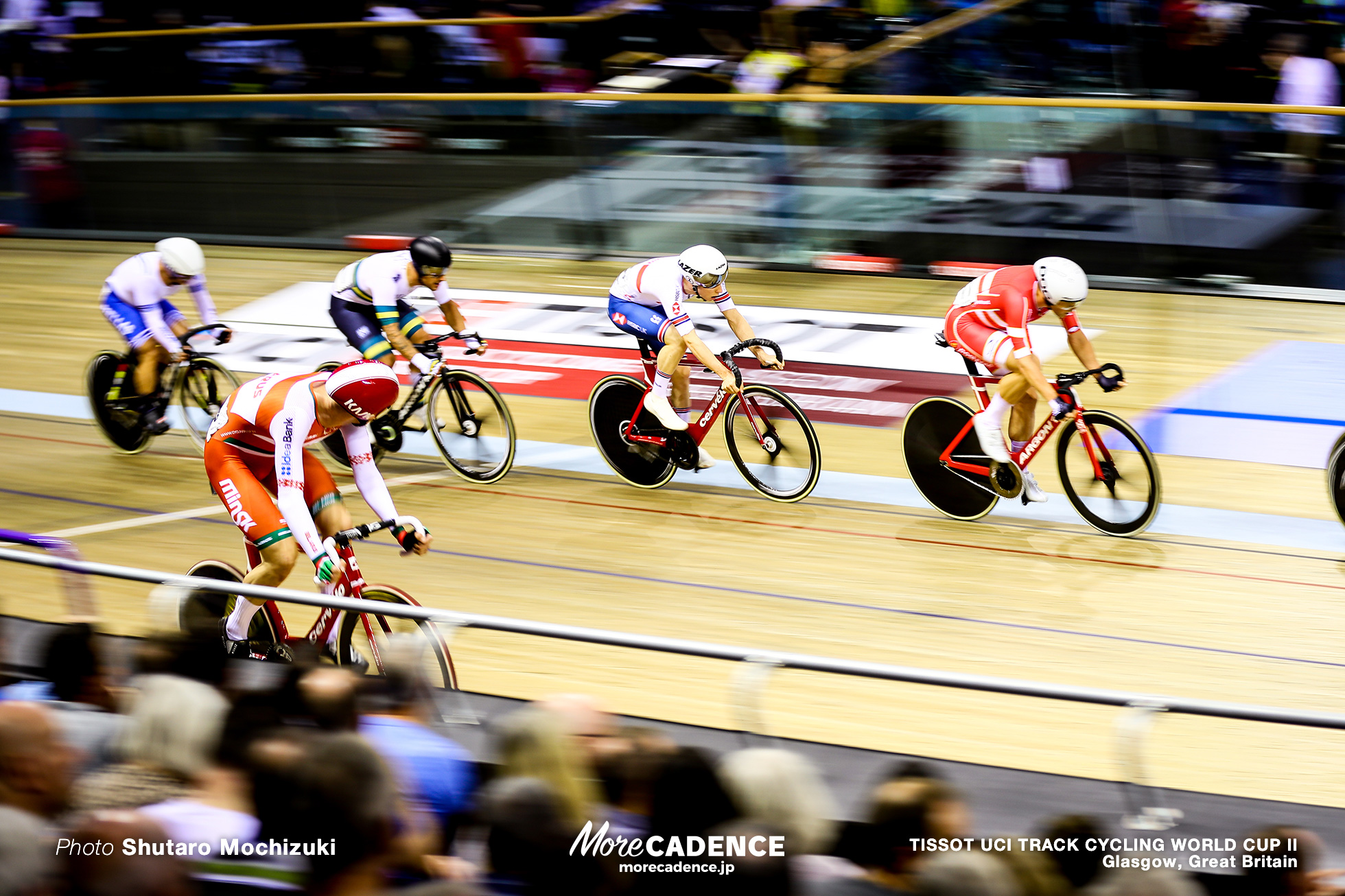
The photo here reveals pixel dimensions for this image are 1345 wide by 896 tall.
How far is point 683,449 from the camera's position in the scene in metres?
7.36

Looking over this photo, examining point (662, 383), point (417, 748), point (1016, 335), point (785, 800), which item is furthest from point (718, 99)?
point (785, 800)

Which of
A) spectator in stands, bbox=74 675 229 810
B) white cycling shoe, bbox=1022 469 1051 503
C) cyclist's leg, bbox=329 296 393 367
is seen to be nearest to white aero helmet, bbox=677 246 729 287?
white cycling shoe, bbox=1022 469 1051 503

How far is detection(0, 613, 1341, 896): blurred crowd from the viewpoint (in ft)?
7.63

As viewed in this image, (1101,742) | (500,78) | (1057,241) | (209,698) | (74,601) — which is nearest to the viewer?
(209,698)

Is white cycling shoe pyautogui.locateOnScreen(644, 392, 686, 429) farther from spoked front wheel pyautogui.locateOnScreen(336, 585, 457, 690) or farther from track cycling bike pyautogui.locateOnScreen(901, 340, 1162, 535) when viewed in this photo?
spoked front wheel pyautogui.locateOnScreen(336, 585, 457, 690)

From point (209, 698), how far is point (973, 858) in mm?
1789

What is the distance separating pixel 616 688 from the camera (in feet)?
14.1

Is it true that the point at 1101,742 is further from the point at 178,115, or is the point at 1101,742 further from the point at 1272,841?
the point at 178,115

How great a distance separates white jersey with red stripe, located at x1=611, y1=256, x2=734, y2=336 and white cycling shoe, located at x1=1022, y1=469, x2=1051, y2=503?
5.79ft

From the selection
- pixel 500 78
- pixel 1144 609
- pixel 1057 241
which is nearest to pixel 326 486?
pixel 1144 609

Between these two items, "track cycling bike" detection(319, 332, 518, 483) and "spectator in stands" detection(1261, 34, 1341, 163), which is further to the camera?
"spectator in stands" detection(1261, 34, 1341, 163)

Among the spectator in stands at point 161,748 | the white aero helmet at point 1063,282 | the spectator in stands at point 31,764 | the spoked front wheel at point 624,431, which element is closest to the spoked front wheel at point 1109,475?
the white aero helmet at point 1063,282

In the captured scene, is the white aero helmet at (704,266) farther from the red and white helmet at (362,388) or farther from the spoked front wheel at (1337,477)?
the spoked front wheel at (1337,477)

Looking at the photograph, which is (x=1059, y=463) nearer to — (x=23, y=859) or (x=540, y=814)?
(x=540, y=814)
